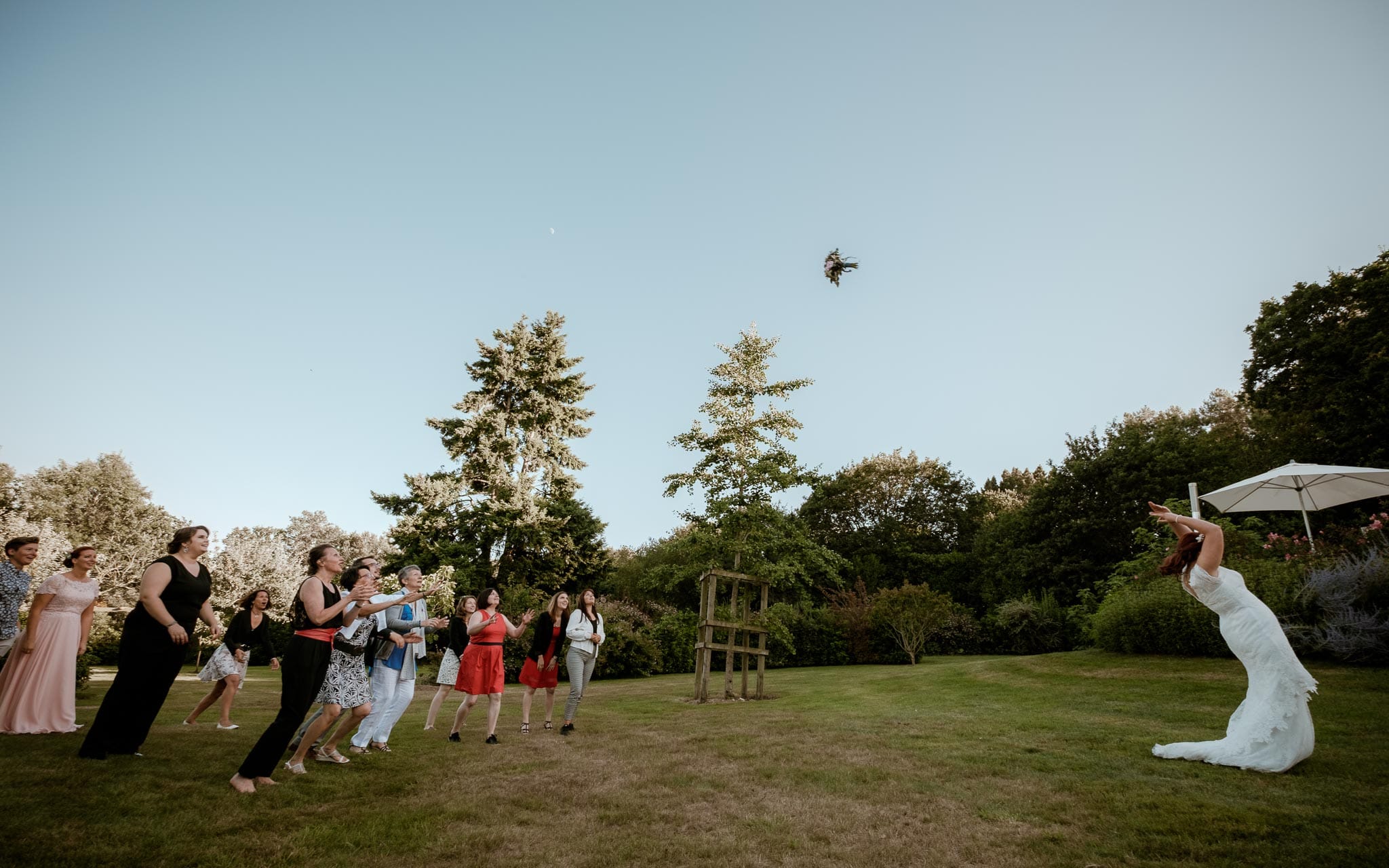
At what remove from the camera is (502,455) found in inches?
1288

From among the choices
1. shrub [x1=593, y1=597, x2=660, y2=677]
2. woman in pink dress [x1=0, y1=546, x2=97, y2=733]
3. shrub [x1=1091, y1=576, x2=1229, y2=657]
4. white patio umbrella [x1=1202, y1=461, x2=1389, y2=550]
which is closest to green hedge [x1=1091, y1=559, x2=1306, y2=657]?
shrub [x1=1091, y1=576, x2=1229, y2=657]

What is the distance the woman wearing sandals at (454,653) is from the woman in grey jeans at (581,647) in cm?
143

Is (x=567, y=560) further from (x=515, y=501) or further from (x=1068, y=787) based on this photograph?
(x=1068, y=787)

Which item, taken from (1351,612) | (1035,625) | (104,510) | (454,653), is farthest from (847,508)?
(104,510)

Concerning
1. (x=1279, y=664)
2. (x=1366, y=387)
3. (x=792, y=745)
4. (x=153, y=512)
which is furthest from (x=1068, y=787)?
(x=153, y=512)

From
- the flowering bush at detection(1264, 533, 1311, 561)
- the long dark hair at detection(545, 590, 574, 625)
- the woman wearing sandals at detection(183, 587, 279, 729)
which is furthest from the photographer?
the flowering bush at detection(1264, 533, 1311, 561)

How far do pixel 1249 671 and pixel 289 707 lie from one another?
8.53 m

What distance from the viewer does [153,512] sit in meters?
44.0

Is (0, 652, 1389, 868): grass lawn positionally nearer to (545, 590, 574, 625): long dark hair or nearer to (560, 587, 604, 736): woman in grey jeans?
(560, 587, 604, 736): woman in grey jeans

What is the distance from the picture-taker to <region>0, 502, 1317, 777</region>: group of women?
547cm

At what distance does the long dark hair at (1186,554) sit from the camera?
6547mm

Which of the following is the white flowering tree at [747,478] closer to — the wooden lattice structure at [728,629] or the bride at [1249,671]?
the wooden lattice structure at [728,629]

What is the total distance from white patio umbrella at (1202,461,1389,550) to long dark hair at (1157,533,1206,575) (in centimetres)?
626

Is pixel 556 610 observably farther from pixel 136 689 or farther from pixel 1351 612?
pixel 1351 612
